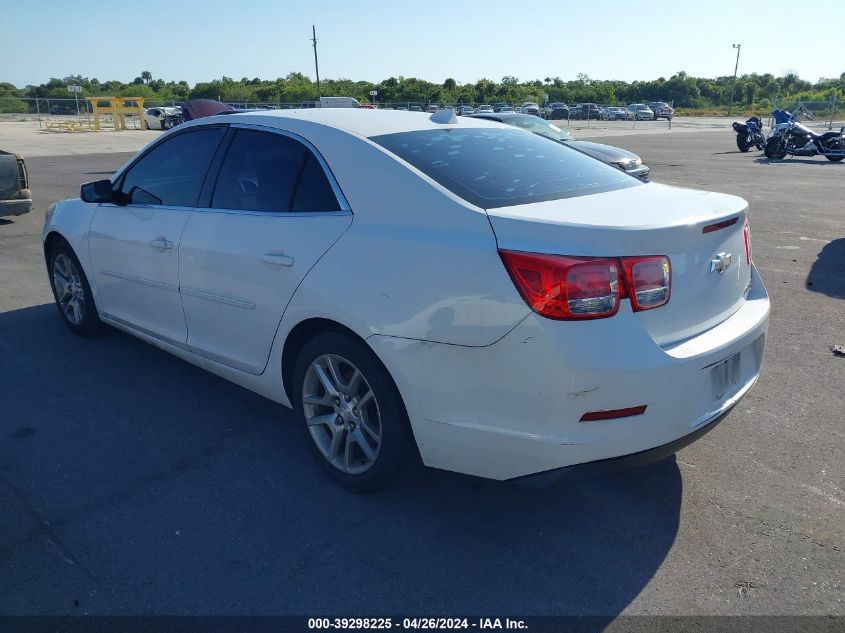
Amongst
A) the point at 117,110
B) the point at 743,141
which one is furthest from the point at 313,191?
the point at 117,110

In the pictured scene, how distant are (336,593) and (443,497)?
80cm

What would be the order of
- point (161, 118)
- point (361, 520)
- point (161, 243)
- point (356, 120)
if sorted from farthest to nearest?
point (161, 118), point (161, 243), point (356, 120), point (361, 520)

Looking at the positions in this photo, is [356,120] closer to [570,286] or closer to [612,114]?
[570,286]

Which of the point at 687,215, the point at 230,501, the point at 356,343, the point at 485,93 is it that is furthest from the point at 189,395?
the point at 485,93

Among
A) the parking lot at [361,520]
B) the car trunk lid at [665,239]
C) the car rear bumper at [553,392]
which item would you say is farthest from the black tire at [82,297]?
the car trunk lid at [665,239]

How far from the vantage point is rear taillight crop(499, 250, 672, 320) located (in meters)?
2.48

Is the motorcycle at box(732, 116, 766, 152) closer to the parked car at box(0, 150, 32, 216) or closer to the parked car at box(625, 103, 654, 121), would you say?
the parked car at box(0, 150, 32, 216)

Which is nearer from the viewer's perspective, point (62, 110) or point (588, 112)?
point (62, 110)

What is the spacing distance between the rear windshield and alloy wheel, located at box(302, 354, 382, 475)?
38.3 inches

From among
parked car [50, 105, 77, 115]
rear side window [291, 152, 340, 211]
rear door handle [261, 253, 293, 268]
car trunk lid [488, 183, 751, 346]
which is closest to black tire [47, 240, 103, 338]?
rear door handle [261, 253, 293, 268]

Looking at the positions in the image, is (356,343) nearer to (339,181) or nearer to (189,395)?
(339,181)

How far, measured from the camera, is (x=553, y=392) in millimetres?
2504

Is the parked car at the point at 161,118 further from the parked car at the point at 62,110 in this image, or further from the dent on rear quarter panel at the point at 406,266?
the dent on rear quarter panel at the point at 406,266

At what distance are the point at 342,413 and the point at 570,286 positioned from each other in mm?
1342
